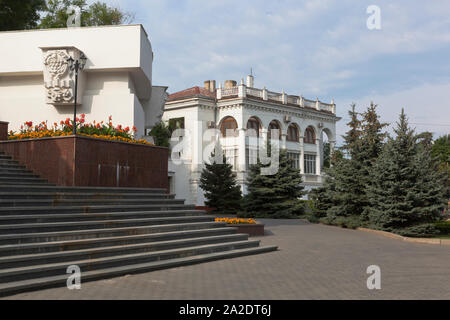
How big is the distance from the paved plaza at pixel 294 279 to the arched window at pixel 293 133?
32168mm

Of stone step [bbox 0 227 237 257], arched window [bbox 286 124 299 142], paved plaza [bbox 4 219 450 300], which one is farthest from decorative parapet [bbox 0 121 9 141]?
arched window [bbox 286 124 299 142]

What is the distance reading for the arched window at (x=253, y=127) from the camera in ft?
131

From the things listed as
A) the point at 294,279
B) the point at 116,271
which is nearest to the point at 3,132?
the point at 116,271

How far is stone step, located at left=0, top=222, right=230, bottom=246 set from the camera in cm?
771

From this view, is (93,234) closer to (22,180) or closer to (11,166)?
(22,180)

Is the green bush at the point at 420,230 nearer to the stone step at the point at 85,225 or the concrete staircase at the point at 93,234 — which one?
the concrete staircase at the point at 93,234

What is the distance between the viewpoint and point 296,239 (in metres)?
14.7

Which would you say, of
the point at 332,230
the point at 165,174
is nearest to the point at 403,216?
the point at 332,230

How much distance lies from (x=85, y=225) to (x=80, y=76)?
9397mm

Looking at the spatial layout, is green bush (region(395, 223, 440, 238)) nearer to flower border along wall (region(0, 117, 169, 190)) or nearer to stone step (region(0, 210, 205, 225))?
stone step (region(0, 210, 205, 225))

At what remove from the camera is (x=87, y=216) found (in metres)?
9.52

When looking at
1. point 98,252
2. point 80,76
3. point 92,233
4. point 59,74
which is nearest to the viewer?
point 98,252

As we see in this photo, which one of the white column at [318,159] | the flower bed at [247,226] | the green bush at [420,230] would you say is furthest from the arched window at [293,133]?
the flower bed at [247,226]
